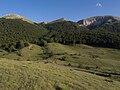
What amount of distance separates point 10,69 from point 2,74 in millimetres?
2836

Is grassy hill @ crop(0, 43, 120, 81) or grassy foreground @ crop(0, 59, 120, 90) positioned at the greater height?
grassy foreground @ crop(0, 59, 120, 90)

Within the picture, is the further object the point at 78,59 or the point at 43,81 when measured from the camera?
the point at 78,59

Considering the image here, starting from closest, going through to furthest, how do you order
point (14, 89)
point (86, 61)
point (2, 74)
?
point (14, 89) < point (2, 74) < point (86, 61)

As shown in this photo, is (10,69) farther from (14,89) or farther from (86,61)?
(86,61)

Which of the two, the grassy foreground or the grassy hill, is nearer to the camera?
the grassy foreground

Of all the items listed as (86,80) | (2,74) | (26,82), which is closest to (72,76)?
(86,80)

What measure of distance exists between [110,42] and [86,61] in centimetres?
10118

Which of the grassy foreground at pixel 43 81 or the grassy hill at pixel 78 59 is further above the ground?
the grassy foreground at pixel 43 81

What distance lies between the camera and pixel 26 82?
29.1 meters

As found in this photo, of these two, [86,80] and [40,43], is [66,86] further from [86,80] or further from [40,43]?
[40,43]

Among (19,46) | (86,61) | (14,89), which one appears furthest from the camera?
(19,46)

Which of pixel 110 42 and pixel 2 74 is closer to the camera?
pixel 2 74

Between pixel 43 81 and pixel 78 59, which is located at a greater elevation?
pixel 43 81

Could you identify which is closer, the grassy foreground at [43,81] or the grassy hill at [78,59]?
the grassy foreground at [43,81]
